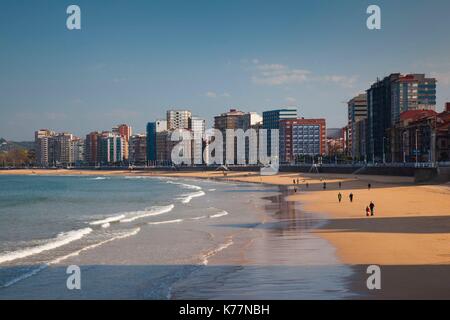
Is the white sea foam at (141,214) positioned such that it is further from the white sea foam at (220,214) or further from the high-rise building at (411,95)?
the high-rise building at (411,95)

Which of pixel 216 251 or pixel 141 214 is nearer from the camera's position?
pixel 216 251

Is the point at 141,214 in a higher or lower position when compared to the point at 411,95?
lower

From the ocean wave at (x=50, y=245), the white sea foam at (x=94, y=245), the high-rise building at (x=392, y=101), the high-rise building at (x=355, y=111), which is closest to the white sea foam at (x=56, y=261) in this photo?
→ the white sea foam at (x=94, y=245)

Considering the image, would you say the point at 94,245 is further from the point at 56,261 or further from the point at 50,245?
the point at 56,261

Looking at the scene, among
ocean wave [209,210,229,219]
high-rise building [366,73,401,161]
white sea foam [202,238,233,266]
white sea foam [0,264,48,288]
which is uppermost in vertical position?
high-rise building [366,73,401,161]

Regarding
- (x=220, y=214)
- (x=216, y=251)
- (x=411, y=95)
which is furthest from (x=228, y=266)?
(x=411, y=95)

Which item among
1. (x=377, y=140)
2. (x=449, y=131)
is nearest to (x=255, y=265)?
(x=449, y=131)

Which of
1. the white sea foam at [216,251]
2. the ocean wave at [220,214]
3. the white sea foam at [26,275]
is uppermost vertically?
the white sea foam at [26,275]

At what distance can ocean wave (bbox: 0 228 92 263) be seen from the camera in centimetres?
2092

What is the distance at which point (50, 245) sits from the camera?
23.8 metres

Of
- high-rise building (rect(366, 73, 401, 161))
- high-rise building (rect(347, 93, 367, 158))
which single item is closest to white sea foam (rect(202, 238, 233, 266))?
high-rise building (rect(366, 73, 401, 161))

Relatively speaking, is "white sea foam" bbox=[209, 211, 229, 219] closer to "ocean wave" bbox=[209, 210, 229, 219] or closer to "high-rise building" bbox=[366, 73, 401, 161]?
"ocean wave" bbox=[209, 210, 229, 219]

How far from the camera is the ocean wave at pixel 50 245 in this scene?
20922mm
